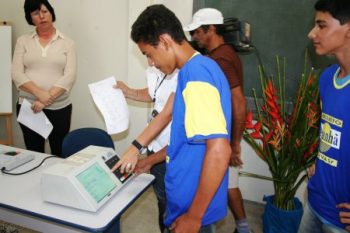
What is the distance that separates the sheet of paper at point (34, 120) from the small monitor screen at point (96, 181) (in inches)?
46.7

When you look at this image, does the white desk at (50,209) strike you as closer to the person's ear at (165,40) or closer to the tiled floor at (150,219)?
the person's ear at (165,40)

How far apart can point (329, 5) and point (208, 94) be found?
590 mm

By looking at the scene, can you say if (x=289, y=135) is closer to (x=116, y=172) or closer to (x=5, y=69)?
(x=116, y=172)

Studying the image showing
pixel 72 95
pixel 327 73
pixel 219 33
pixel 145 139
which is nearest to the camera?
pixel 327 73

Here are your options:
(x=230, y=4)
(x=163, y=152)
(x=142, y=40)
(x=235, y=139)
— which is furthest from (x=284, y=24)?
(x=142, y=40)

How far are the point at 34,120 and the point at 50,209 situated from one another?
122cm

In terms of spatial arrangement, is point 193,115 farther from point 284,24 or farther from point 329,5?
point 284,24

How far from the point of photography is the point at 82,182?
1.20m

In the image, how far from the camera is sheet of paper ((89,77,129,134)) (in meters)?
1.59

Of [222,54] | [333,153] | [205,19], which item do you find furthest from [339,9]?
[205,19]

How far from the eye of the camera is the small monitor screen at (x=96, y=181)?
1215mm

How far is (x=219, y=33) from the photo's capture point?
77.9 inches

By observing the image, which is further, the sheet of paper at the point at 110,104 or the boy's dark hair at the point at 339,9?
the sheet of paper at the point at 110,104

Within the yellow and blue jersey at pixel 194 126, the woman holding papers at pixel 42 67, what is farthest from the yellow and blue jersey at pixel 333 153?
the woman holding papers at pixel 42 67
